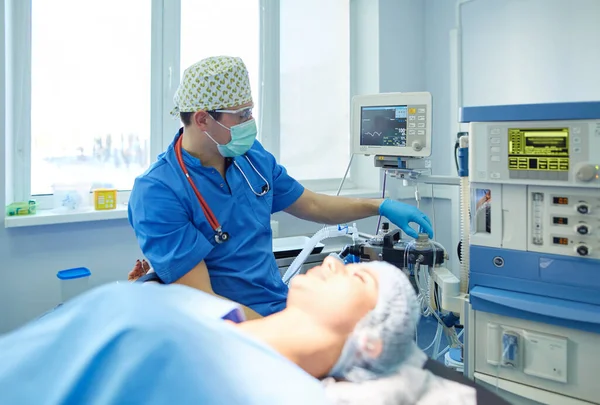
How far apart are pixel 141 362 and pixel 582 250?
3.71 ft

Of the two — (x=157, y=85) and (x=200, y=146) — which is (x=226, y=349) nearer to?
(x=200, y=146)

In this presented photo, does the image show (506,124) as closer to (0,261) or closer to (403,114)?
(403,114)

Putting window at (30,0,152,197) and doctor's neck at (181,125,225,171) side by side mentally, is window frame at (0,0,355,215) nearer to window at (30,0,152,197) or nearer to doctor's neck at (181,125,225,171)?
window at (30,0,152,197)

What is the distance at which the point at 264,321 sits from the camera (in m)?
0.95

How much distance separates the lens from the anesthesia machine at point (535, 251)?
1250 mm

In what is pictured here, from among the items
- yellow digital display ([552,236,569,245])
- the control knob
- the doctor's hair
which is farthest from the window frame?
yellow digital display ([552,236,569,245])

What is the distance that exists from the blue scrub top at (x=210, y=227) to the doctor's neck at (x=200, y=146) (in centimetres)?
4

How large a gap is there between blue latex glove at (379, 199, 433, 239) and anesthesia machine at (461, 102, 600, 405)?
31cm

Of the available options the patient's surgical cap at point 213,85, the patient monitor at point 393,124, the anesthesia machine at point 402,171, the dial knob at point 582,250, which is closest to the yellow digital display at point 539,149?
the dial knob at point 582,250

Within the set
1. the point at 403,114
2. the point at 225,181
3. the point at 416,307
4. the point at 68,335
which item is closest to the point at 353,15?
the point at 403,114

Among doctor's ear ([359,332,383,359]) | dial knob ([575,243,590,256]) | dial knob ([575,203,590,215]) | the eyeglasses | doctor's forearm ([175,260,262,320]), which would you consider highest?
the eyeglasses

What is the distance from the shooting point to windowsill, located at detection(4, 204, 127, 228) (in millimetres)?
1832

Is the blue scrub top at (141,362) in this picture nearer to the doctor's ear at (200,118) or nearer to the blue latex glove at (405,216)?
the doctor's ear at (200,118)

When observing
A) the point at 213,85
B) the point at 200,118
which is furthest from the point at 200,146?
the point at 213,85
